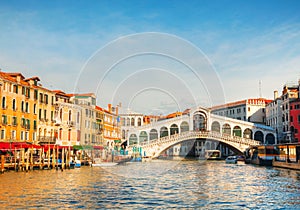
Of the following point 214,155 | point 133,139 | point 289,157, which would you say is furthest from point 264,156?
point 214,155

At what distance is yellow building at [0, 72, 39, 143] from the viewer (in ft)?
88.6

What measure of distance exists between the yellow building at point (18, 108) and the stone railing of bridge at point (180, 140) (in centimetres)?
1419

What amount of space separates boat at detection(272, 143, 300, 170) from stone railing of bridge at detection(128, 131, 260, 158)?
10.5 m


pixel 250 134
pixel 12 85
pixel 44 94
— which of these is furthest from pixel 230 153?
pixel 12 85

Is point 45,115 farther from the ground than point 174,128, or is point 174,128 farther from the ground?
point 45,115

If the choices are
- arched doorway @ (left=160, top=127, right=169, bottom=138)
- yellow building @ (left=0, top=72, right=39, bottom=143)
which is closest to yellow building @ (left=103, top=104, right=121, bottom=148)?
arched doorway @ (left=160, top=127, right=169, bottom=138)

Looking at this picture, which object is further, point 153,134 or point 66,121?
point 153,134

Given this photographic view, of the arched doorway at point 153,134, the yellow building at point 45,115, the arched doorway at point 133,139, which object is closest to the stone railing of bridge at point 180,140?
the arched doorway at point 133,139

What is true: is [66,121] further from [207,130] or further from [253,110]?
[253,110]

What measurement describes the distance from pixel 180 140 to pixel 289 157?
1449 centimetres

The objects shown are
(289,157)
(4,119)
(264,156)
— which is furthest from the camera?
(264,156)

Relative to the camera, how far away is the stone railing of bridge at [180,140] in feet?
141

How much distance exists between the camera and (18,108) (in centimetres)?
2859

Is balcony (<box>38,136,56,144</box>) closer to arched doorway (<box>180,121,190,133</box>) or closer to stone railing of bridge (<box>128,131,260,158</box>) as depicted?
stone railing of bridge (<box>128,131,260,158</box>)
